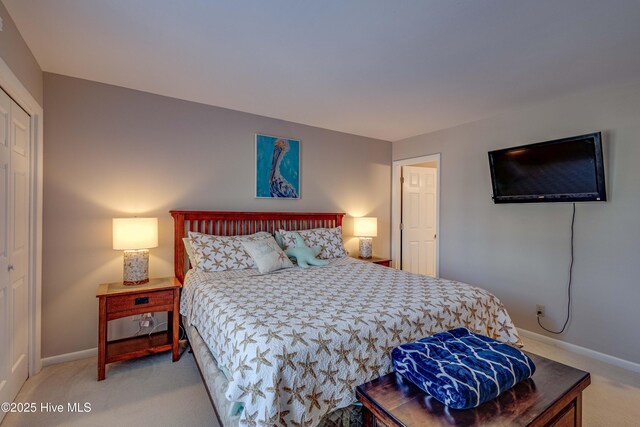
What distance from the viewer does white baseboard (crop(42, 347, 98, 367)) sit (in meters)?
2.49

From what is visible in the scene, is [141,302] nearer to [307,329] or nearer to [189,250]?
[189,250]

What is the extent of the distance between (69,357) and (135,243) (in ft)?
3.83

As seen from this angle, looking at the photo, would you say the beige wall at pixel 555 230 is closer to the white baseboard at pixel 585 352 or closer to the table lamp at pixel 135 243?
the white baseboard at pixel 585 352

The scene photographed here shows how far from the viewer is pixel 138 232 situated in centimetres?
253

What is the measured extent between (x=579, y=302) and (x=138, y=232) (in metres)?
4.12

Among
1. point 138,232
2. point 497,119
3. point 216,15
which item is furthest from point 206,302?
point 497,119

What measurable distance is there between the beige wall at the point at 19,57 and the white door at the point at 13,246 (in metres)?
0.19

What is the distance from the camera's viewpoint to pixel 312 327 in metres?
1.51

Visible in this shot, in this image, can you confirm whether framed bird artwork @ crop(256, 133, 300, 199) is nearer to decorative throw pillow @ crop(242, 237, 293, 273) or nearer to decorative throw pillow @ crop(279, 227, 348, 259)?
decorative throw pillow @ crop(279, 227, 348, 259)

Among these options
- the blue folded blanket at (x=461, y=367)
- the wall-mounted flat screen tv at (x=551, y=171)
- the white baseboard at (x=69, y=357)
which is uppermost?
the wall-mounted flat screen tv at (x=551, y=171)

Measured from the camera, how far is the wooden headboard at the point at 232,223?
297 centimetres

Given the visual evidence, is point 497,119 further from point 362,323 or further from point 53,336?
point 53,336

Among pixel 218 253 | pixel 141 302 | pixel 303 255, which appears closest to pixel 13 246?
pixel 141 302

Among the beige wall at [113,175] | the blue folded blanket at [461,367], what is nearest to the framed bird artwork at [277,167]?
the beige wall at [113,175]
